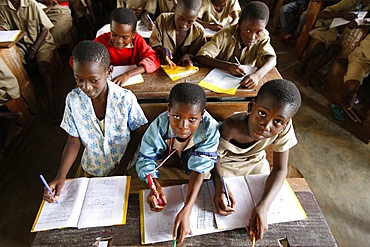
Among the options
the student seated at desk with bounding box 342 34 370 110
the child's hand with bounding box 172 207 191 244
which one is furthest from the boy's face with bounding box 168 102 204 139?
the student seated at desk with bounding box 342 34 370 110

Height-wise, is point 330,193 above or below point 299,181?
below

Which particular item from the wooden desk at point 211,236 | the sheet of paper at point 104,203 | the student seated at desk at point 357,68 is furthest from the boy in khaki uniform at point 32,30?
the student seated at desk at point 357,68

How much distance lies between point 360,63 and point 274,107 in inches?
77.8

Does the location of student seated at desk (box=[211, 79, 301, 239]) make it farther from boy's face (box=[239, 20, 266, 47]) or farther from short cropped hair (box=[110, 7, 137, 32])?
short cropped hair (box=[110, 7, 137, 32])

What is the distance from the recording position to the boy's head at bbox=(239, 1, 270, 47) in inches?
61.5

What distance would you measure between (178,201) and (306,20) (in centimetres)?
346

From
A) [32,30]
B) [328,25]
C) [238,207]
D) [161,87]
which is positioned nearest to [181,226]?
[238,207]

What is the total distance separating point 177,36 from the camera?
1935mm

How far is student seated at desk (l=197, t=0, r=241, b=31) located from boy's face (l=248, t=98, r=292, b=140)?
69.4 inches

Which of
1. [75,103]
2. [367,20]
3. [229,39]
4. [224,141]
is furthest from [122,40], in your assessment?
[367,20]

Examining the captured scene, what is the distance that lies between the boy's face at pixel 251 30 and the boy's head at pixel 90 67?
38.8 inches

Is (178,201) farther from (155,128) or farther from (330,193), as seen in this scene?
(330,193)

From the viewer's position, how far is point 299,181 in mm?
1059

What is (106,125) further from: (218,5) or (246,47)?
(218,5)
